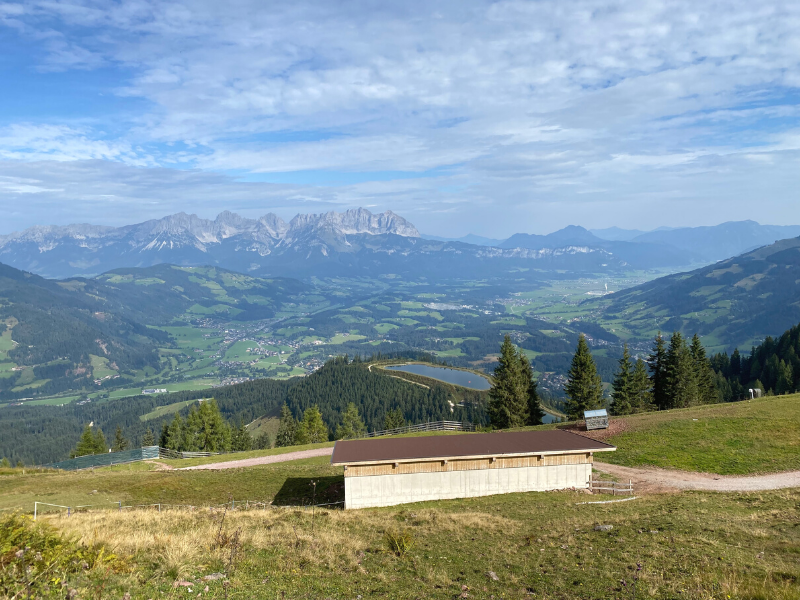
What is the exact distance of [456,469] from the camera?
27531 mm

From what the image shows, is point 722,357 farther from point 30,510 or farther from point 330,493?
point 30,510

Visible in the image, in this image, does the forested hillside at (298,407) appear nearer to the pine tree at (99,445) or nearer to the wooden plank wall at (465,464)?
the pine tree at (99,445)

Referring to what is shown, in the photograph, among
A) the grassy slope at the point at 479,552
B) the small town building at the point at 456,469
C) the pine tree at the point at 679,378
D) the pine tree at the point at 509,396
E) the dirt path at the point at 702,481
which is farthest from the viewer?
the pine tree at the point at 679,378

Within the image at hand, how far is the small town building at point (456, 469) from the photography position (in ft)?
87.5

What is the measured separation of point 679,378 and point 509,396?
24662 mm

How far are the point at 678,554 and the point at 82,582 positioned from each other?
15.9 meters

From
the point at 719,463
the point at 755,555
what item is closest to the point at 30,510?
the point at 755,555

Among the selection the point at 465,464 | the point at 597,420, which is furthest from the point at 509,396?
the point at 465,464

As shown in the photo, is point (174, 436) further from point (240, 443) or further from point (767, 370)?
point (767, 370)

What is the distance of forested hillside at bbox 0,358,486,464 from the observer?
397 ft

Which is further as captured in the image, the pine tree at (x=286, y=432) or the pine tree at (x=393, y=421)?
the pine tree at (x=286, y=432)

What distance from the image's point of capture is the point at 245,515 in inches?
842

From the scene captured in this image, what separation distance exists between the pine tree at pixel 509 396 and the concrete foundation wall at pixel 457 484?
94.6 ft

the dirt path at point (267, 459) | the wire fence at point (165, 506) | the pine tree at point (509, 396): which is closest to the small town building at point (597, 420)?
the pine tree at point (509, 396)
